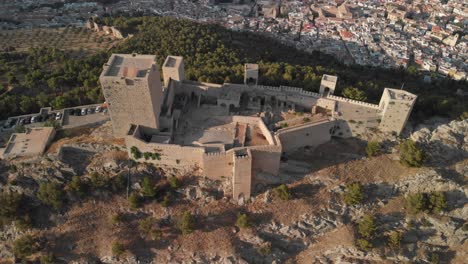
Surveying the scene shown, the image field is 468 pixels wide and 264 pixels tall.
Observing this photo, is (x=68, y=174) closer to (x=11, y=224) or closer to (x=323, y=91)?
(x=11, y=224)

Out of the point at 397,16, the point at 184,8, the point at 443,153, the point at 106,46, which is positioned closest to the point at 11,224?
the point at 443,153

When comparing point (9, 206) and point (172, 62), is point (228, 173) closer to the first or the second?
point (172, 62)

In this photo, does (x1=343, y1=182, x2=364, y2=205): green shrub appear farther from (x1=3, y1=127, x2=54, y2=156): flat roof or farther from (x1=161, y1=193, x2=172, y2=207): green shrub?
(x1=3, y1=127, x2=54, y2=156): flat roof

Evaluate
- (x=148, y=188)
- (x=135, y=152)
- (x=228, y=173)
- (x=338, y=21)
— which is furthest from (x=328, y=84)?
(x=338, y=21)

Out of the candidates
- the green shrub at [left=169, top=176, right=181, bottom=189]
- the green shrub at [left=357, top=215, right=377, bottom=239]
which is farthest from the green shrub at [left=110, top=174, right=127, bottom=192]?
the green shrub at [left=357, top=215, right=377, bottom=239]

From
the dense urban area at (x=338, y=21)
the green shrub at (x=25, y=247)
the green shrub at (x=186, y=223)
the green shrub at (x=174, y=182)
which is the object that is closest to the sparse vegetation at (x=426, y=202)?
the green shrub at (x=186, y=223)
